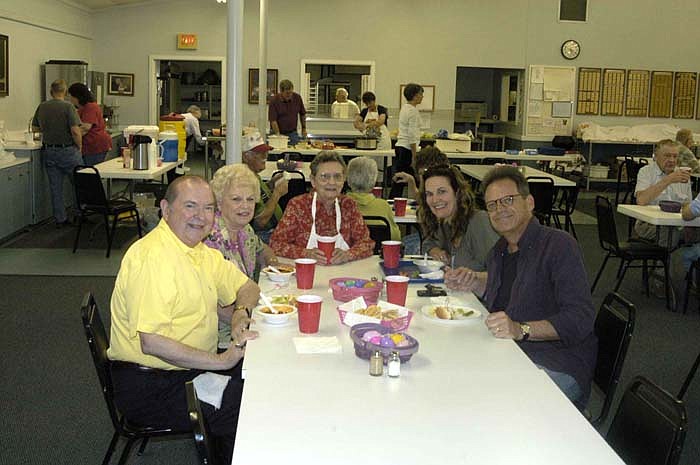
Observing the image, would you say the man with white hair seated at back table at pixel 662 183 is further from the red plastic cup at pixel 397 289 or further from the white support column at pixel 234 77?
the red plastic cup at pixel 397 289

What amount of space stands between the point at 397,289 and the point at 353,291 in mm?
198

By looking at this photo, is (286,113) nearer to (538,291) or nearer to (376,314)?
(538,291)

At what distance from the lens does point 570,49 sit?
550 inches

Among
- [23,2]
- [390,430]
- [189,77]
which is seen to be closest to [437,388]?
[390,430]

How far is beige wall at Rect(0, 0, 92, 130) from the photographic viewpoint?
996 cm

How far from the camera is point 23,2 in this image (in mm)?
10336

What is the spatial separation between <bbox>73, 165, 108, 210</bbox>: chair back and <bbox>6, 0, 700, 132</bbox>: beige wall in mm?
6977

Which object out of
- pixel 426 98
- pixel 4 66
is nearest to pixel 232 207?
pixel 4 66

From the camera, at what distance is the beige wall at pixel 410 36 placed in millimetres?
13711

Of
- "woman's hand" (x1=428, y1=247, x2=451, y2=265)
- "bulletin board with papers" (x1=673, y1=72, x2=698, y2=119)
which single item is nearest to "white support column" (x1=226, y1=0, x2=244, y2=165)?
"woman's hand" (x1=428, y1=247, x2=451, y2=265)

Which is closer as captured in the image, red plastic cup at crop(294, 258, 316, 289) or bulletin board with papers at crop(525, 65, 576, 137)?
red plastic cup at crop(294, 258, 316, 289)

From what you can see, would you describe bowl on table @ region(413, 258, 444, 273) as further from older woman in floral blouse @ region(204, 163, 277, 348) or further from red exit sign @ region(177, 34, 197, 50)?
red exit sign @ region(177, 34, 197, 50)

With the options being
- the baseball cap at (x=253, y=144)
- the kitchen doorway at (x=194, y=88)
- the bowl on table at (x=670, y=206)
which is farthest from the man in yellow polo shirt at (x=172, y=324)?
the kitchen doorway at (x=194, y=88)

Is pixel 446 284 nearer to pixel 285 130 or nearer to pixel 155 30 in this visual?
pixel 285 130
